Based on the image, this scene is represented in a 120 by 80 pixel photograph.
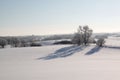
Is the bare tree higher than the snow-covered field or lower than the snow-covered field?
higher

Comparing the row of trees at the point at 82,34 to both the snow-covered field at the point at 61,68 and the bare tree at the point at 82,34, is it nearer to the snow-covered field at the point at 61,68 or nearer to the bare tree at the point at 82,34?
the bare tree at the point at 82,34

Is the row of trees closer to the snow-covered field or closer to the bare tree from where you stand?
the bare tree

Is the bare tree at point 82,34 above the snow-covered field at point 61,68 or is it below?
above

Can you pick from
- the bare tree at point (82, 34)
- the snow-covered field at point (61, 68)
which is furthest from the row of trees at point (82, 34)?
the snow-covered field at point (61, 68)

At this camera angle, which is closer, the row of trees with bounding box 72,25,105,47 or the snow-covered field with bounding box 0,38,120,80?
the snow-covered field with bounding box 0,38,120,80

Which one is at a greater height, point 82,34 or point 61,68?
point 82,34

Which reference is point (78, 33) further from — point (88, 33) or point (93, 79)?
point (93, 79)

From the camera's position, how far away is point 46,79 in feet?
32.6

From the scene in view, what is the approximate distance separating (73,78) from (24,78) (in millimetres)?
2766

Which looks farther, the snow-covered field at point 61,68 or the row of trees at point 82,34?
the row of trees at point 82,34

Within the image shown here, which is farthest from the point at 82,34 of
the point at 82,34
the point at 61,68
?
the point at 61,68

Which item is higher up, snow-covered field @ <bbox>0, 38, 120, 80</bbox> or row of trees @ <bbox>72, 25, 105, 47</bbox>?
row of trees @ <bbox>72, 25, 105, 47</bbox>

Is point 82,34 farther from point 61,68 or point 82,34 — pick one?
point 61,68

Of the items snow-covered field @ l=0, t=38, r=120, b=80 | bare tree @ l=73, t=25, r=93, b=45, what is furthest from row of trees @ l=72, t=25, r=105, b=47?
snow-covered field @ l=0, t=38, r=120, b=80
